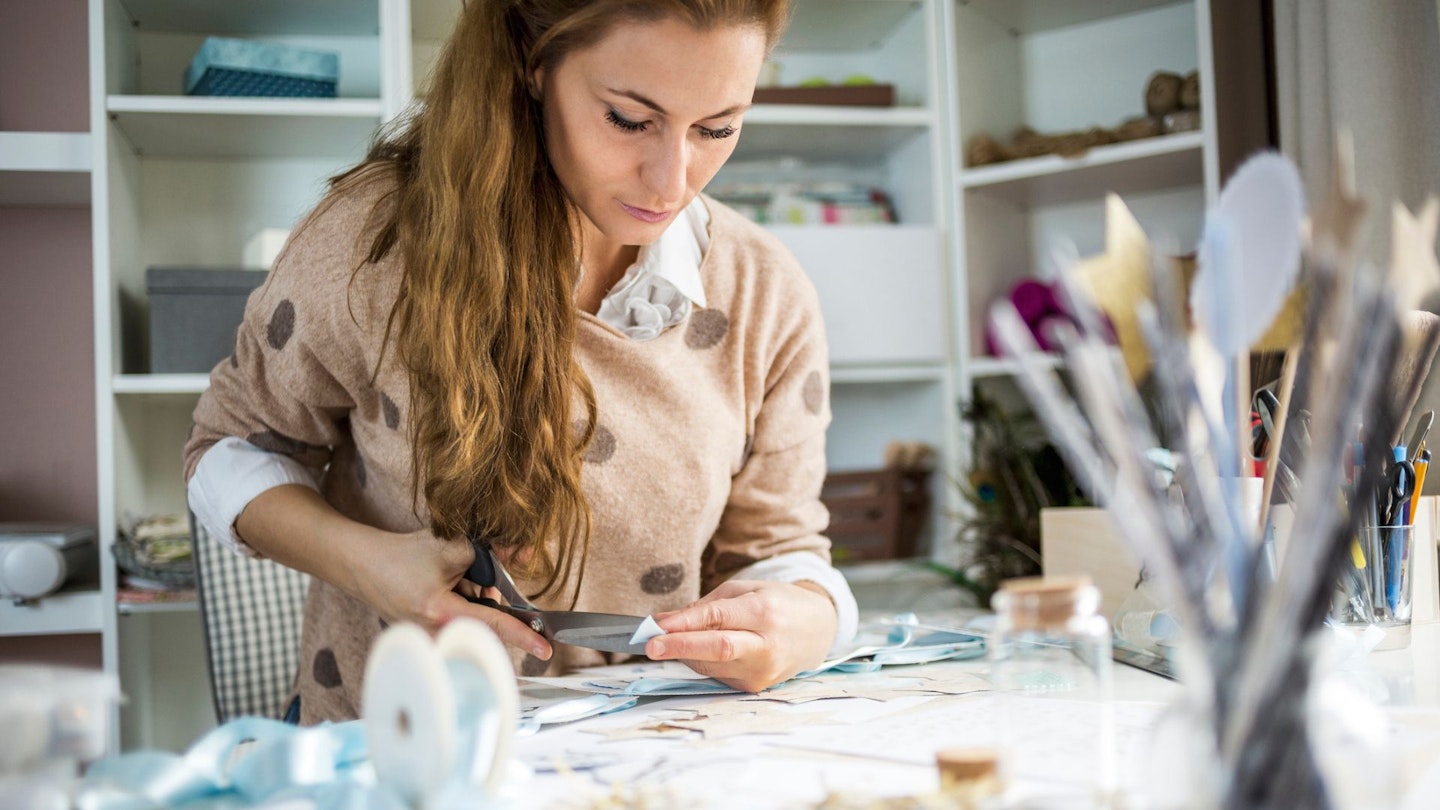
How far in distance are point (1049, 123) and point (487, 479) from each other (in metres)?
1.81

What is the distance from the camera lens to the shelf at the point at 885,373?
2152 mm

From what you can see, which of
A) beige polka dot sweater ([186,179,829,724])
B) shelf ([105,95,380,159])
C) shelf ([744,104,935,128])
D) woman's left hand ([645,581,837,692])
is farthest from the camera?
shelf ([744,104,935,128])

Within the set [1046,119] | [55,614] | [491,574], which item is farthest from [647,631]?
[1046,119]

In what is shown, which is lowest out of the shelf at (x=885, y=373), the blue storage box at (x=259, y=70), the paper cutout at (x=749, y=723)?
the paper cutout at (x=749, y=723)

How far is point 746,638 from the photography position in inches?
30.9

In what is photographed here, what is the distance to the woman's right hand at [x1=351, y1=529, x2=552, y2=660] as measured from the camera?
814 millimetres

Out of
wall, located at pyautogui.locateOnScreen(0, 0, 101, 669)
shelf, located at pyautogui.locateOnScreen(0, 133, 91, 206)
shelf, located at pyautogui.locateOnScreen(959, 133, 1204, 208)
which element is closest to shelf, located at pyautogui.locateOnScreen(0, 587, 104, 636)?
wall, located at pyautogui.locateOnScreen(0, 0, 101, 669)

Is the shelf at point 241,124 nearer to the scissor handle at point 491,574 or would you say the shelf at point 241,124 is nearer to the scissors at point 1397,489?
the scissor handle at point 491,574

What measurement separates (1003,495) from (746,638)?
1.33 m

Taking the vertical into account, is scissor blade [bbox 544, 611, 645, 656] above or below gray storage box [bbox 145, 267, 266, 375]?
below

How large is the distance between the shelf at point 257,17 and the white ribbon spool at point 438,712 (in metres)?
1.84

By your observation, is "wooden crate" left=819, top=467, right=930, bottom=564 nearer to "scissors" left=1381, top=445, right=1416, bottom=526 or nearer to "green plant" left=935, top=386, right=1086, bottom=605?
"green plant" left=935, top=386, right=1086, bottom=605

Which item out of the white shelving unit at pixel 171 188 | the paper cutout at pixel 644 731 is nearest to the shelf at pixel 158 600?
the white shelving unit at pixel 171 188

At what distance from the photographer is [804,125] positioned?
215 cm
